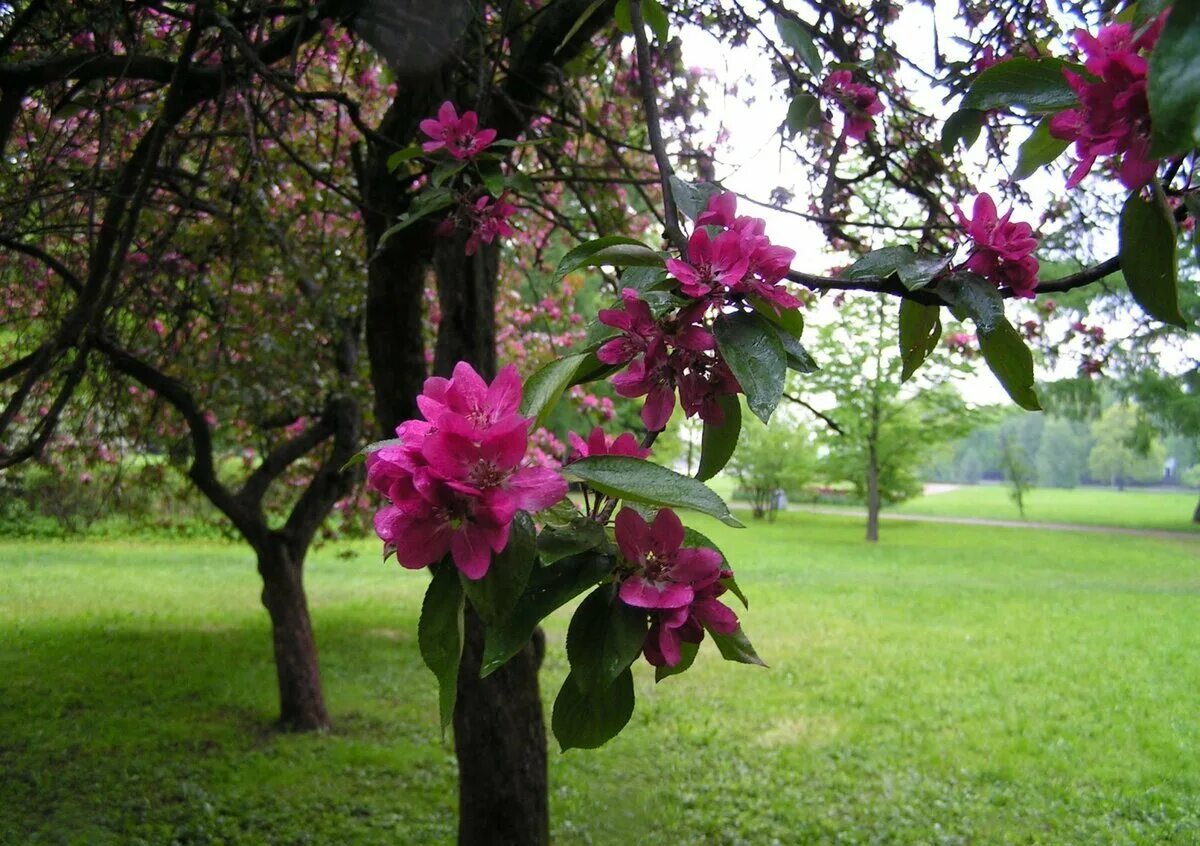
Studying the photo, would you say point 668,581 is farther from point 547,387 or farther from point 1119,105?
point 1119,105

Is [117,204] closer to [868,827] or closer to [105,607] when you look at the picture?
[868,827]

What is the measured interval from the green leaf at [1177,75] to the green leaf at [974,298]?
0.23m

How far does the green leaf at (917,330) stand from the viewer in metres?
0.67

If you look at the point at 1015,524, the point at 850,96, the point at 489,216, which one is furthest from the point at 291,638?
the point at 1015,524

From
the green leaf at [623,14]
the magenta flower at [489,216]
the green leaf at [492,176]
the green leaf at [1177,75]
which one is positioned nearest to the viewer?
the green leaf at [1177,75]

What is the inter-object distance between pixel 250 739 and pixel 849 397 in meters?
11.0

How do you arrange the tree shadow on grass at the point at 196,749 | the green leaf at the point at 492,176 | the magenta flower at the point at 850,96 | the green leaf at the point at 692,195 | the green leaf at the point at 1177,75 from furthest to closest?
the tree shadow on grass at the point at 196,749 → the magenta flower at the point at 850,96 → the green leaf at the point at 492,176 → the green leaf at the point at 692,195 → the green leaf at the point at 1177,75

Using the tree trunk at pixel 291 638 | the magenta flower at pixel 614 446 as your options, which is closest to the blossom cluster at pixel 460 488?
the magenta flower at pixel 614 446

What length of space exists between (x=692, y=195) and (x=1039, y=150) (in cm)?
26

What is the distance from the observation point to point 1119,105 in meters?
0.48

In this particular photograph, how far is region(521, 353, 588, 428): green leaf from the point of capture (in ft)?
1.73

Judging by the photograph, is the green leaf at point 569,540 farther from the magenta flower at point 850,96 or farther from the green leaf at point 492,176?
the magenta flower at point 850,96

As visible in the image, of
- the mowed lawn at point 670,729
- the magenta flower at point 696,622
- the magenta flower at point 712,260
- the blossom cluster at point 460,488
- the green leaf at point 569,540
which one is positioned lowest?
the mowed lawn at point 670,729

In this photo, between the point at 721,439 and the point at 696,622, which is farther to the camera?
the point at 721,439
